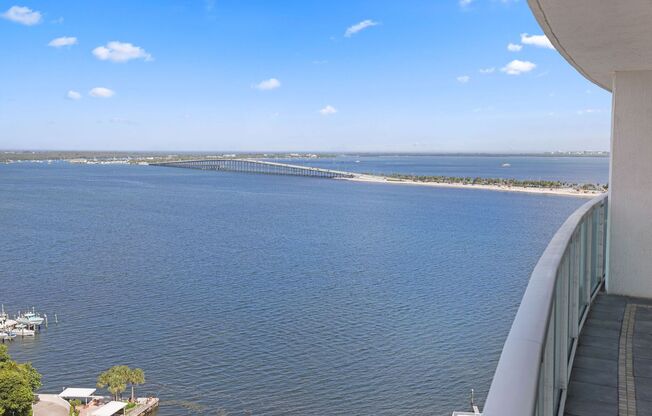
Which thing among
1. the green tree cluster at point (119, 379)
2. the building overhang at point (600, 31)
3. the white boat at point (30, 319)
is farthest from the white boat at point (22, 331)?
the building overhang at point (600, 31)

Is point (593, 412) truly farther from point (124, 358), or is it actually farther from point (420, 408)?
point (124, 358)

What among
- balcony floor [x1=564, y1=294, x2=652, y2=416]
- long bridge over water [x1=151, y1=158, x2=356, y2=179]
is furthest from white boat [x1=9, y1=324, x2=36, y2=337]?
long bridge over water [x1=151, y1=158, x2=356, y2=179]

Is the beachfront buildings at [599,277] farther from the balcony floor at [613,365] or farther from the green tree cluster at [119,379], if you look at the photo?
the green tree cluster at [119,379]

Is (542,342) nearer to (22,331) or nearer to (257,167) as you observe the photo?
(22,331)

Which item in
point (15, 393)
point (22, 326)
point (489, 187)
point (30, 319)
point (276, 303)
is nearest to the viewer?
point (15, 393)

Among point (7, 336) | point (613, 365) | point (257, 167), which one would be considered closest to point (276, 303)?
point (7, 336)

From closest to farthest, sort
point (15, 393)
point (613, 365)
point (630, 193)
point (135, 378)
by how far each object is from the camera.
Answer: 1. point (613, 365)
2. point (630, 193)
3. point (15, 393)
4. point (135, 378)

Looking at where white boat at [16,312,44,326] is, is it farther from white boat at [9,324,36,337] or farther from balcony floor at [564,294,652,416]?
balcony floor at [564,294,652,416]
